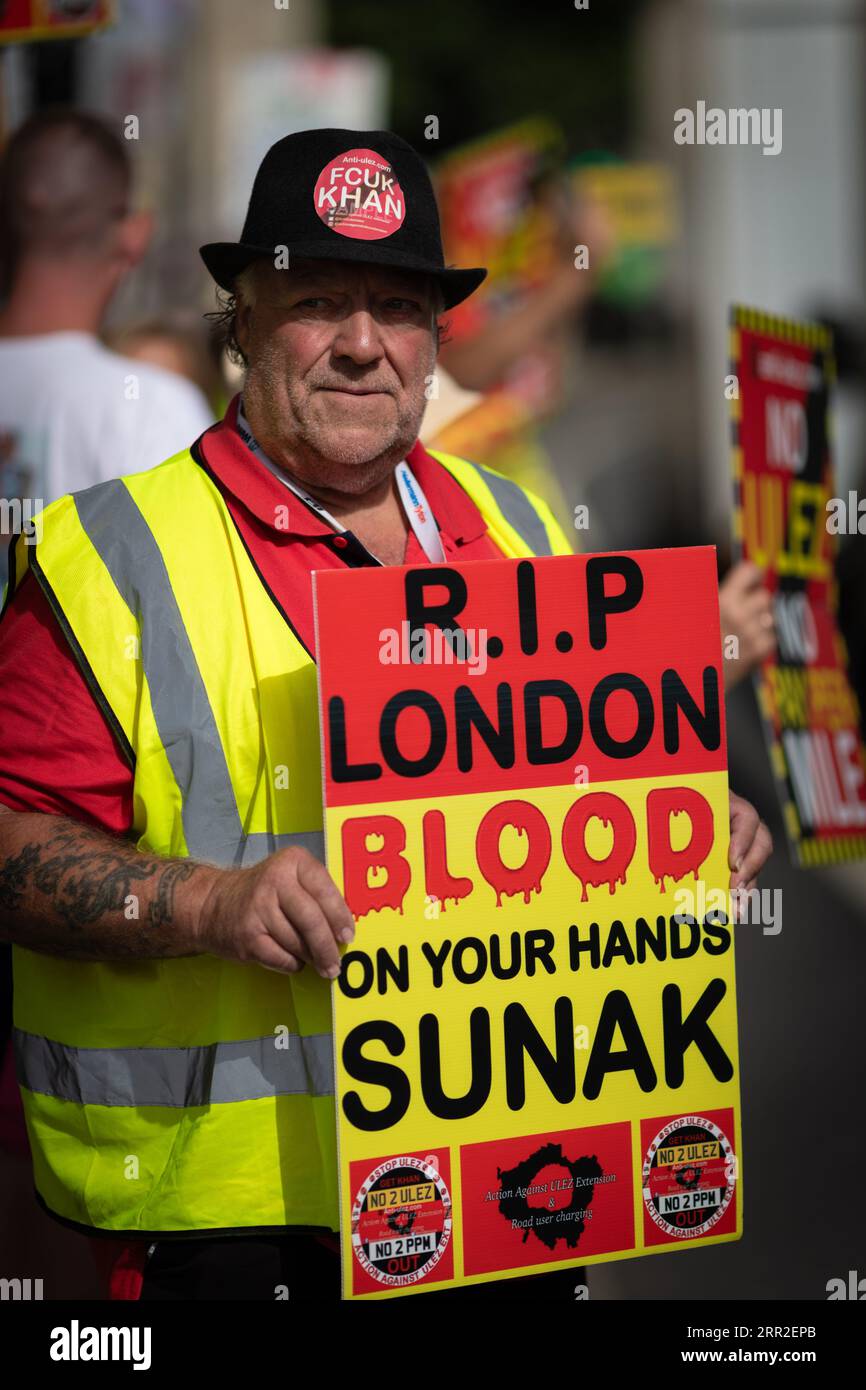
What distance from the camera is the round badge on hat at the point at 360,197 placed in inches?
109

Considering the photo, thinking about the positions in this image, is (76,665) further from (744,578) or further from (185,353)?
(185,353)

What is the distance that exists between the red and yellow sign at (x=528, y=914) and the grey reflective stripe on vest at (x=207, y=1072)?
16 cm

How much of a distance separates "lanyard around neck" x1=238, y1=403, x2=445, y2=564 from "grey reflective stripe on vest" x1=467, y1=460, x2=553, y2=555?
0.21 m

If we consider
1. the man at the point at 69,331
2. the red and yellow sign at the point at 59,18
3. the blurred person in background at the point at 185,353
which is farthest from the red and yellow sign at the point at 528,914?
the blurred person in background at the point at 185,353

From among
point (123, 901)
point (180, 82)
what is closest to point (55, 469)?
point (123, 901)

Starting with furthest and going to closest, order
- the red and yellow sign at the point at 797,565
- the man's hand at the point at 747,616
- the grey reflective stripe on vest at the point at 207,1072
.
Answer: the red and yellow sign at the point at 797,565 → the man's hand at the point at 747,616 → the grey reflective stripe on vest at the point at 207,1072

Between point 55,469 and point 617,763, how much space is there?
2053mm

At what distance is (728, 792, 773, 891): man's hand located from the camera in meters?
2.88

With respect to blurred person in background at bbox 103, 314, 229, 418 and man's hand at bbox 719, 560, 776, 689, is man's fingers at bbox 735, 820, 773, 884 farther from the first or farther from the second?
Result: blurred person in background at bbox 103, 314, 229, 418

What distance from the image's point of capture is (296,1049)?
2703 millimetres

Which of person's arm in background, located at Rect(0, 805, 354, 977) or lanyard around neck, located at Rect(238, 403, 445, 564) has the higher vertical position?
lanyard around neck, located at Rect(238, 403, 445, 564)

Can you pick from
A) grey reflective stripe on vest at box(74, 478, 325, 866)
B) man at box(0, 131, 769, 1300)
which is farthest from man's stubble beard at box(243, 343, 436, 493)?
grey reflective stripe on vest at box(74, 478, 325, 866)

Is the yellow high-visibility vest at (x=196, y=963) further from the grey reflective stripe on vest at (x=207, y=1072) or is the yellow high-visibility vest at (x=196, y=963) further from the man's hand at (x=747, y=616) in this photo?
the man's hand at (x=747, y=616)

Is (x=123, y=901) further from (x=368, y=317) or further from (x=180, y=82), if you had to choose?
(x=180, y=82)
